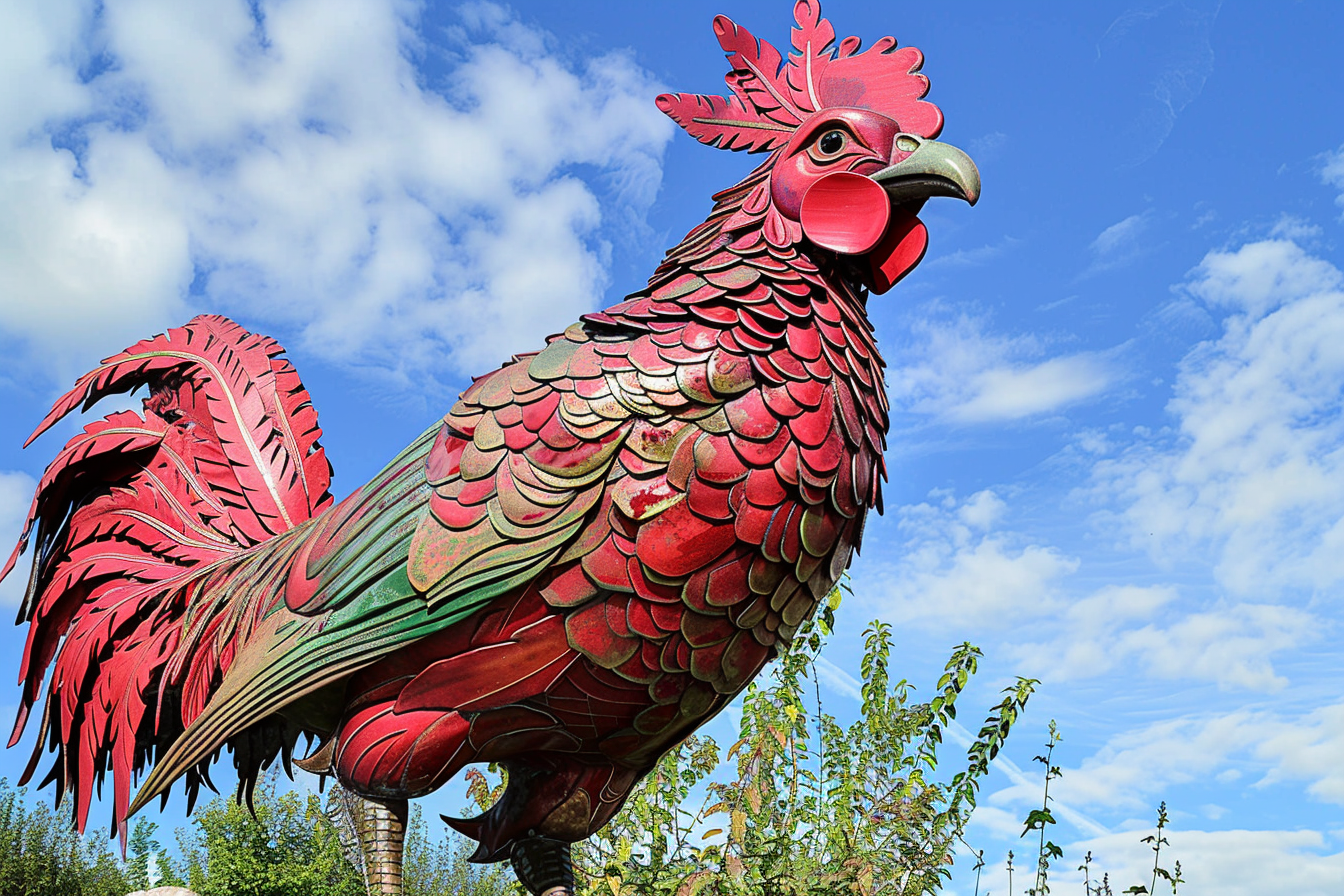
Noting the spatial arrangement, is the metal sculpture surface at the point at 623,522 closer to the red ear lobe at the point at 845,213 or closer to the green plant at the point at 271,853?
the red ear lobe at the point at 845,213

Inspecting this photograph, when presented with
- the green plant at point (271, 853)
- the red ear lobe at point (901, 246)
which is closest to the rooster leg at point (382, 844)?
the red ear lobe at point (901, 246)

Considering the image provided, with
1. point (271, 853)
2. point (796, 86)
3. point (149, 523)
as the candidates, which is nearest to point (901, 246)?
point (796, 86)

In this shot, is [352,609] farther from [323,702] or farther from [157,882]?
[157,882]

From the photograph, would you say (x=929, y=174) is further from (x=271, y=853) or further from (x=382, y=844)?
(x=271, y=853)

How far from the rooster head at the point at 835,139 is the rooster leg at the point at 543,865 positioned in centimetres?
181

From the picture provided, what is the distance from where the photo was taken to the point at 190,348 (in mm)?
4422

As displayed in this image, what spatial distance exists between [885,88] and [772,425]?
1.09 meters

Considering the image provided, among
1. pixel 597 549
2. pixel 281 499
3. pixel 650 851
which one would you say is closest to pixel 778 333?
pixel 597 549

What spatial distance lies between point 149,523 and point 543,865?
6.71 feet

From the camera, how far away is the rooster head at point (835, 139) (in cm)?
281

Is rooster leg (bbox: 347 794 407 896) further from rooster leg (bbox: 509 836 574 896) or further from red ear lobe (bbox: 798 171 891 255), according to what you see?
red ear lobe (bbox: 798 171 891 255)

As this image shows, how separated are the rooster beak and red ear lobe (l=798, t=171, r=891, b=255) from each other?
0.05m

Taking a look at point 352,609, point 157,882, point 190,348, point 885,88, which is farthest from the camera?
point 157,882

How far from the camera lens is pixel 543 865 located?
10.3 feet
